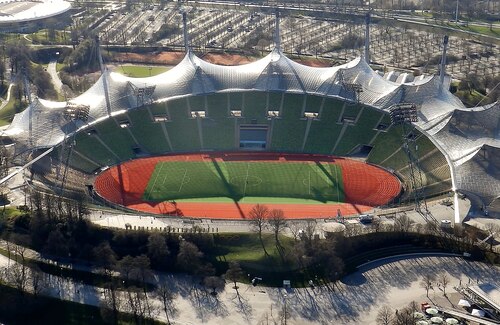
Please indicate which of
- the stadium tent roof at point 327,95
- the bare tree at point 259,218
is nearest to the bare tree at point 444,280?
the stadium tent roof at point 327,95

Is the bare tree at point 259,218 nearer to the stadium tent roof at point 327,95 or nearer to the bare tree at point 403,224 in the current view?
the bare tree at point 403,224

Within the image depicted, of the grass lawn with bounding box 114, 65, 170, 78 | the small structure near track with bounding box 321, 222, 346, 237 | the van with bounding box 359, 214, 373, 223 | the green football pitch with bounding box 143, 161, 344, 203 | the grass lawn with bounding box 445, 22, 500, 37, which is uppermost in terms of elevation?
the small structure near track with bounding box 321, 222, 346, 237

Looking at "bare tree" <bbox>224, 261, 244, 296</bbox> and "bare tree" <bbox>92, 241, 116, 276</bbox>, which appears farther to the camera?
"bare tree" <bbox>92, 241, 116, 276</bbox>

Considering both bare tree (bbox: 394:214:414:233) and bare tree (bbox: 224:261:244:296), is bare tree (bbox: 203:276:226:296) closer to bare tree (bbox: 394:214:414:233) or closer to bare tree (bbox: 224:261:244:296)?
bare tree (bbox: 224:261:244:296)

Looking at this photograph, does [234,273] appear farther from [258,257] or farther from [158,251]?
[158,251]

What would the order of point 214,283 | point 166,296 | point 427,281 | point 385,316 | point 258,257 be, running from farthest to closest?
point 258,257, point 427,281, point 214,283, point 166,296, point 385,316

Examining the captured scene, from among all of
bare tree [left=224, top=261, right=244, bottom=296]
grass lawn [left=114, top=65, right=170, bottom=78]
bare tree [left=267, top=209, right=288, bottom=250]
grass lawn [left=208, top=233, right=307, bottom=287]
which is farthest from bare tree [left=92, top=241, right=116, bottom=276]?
grass lawn [left=114, top=65, right=170, bottom=78]

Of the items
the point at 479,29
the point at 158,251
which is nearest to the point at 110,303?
the point at 158,251
